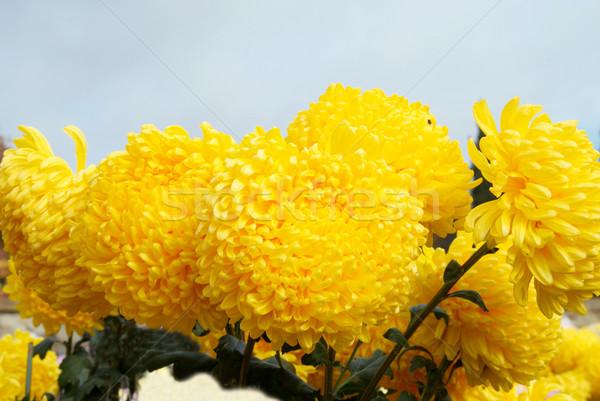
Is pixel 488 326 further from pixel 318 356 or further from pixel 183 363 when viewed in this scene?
pixel 183 363

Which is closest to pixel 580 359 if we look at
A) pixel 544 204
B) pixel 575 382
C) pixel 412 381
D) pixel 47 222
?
pixel 575 382

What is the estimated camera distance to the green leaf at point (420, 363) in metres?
0.87

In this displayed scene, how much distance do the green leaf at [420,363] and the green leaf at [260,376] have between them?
0.19 meters

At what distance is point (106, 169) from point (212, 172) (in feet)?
0.51

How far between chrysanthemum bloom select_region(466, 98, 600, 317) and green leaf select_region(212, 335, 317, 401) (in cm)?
35

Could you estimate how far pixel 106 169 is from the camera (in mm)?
693

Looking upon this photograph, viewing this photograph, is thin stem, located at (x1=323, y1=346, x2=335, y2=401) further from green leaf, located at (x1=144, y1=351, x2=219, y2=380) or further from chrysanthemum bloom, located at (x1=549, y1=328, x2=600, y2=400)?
chrysanthemum bloom, located at (x1=549, y1=328, x2=600, y2=400)

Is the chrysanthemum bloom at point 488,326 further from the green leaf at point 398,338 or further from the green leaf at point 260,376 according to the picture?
the green leaf at point 260,376

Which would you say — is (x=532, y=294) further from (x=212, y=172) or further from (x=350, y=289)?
(x=212, y=172)

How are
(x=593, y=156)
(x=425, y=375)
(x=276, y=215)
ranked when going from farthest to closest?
1. (x=425, y=375)
2. (x=593, y=156)
3. (x=276, y=215)

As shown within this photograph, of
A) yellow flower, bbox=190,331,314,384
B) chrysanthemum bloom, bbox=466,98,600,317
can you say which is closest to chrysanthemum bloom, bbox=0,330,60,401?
yellow flower, bbox=190,331,314,384

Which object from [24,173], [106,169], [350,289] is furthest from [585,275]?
[24,173]

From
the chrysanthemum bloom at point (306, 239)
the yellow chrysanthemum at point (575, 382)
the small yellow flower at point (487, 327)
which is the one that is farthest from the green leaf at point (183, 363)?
the yellow chrysanthemum at point (575, 382)

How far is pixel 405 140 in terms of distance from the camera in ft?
2.24
